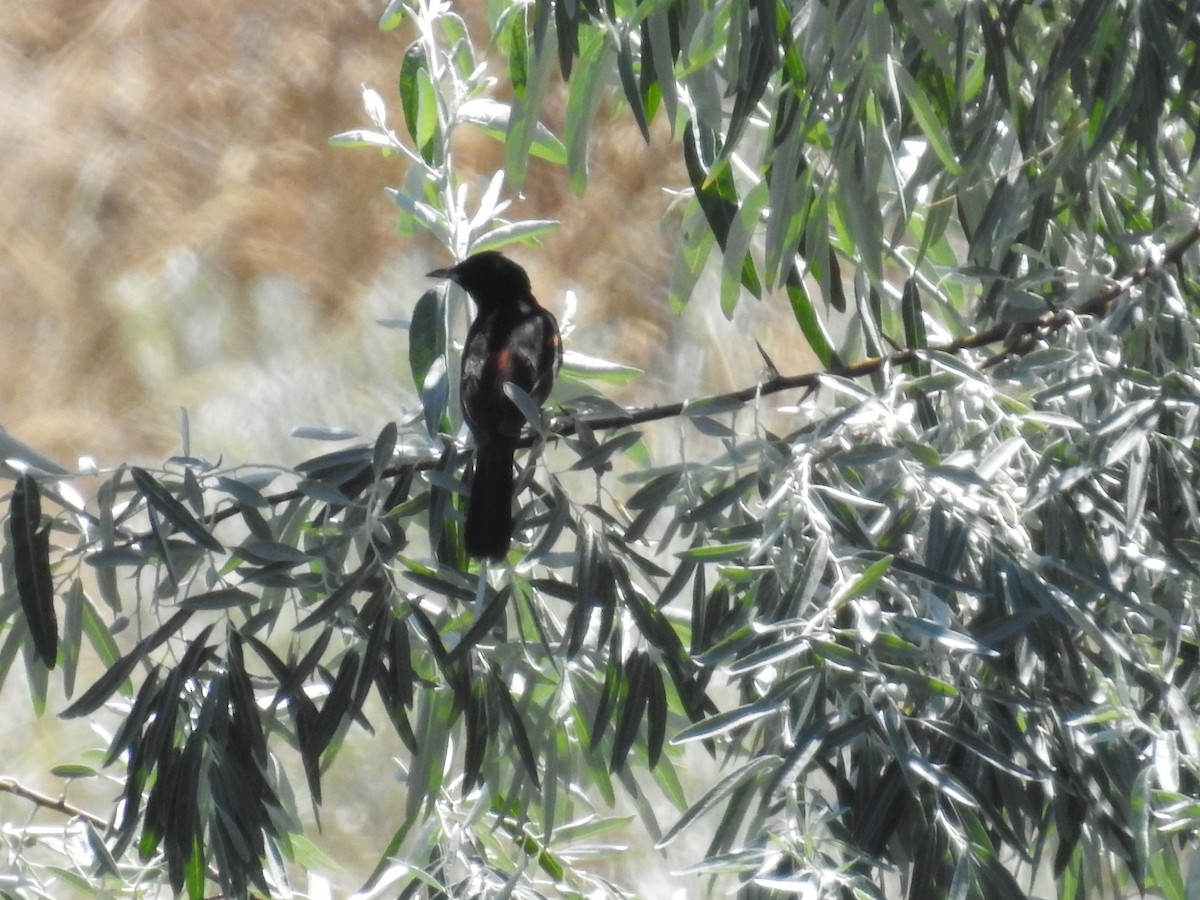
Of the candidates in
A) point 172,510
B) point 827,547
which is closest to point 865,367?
point 827,547

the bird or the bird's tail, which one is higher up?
the bird

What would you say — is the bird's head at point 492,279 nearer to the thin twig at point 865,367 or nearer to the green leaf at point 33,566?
the thin twig at point 865,367

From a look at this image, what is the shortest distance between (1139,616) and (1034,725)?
24cm

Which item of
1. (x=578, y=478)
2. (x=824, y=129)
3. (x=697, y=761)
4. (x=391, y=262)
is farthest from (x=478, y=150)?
(x=824, y=129)

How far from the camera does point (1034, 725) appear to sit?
1.95m

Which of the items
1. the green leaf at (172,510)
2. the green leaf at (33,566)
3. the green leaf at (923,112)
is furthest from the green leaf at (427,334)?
the green leaf at (923,112)

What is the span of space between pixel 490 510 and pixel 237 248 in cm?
337

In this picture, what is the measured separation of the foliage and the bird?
0.25 feet

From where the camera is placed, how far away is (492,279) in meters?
2.99

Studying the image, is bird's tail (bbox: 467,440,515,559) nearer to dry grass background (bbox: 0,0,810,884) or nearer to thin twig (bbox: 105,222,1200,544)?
thin twig (bbox: 105,222,1200,544)

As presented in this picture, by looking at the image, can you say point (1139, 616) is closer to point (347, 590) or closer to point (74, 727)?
point (347, 590)

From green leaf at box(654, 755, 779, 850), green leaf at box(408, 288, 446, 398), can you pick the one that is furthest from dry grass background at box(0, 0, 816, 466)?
green leaf at box(654, 755, 779, 850)

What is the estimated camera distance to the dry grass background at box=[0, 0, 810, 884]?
4.79 meters

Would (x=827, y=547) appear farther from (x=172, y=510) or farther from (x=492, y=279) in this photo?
(x=492, y=279)
